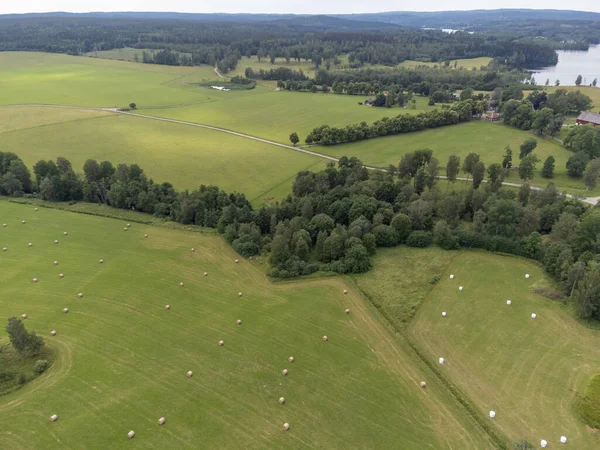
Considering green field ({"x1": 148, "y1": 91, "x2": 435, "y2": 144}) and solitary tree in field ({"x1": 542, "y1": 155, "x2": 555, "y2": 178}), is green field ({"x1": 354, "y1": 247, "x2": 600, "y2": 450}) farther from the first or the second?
green field ({"x1": 148, "y1": 91, "x2": 435, "y2": 144})

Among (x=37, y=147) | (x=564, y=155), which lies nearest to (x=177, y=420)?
(x=37, y=147)

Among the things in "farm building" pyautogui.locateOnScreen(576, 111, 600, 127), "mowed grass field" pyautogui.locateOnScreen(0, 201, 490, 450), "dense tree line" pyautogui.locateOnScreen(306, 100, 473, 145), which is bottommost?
"mowed grass field" pyautogui.locateOnScreen(0, 201, 490, 450)

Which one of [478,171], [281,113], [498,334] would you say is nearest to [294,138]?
[281,113]

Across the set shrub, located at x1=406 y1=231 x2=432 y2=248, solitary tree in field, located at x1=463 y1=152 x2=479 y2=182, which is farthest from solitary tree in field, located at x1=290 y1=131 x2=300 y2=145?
shrub, located at x1=406 y1=231 x2=432 y2=248

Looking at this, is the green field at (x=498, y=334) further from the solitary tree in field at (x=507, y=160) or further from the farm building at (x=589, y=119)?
the farm building at (x=589, y=119)

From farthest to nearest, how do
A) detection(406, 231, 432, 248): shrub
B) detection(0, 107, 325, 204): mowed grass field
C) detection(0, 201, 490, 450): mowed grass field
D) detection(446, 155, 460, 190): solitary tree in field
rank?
detection(0, 107, 325, 204): mowed grass field, detection(446, 155, 460, 190): solitary tree in field, detection(406, 231, 432, 248): shrub, detection(0, 201, 490, 450): mowed grass field

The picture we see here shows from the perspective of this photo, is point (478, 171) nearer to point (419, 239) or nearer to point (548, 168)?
point (548, 168)
